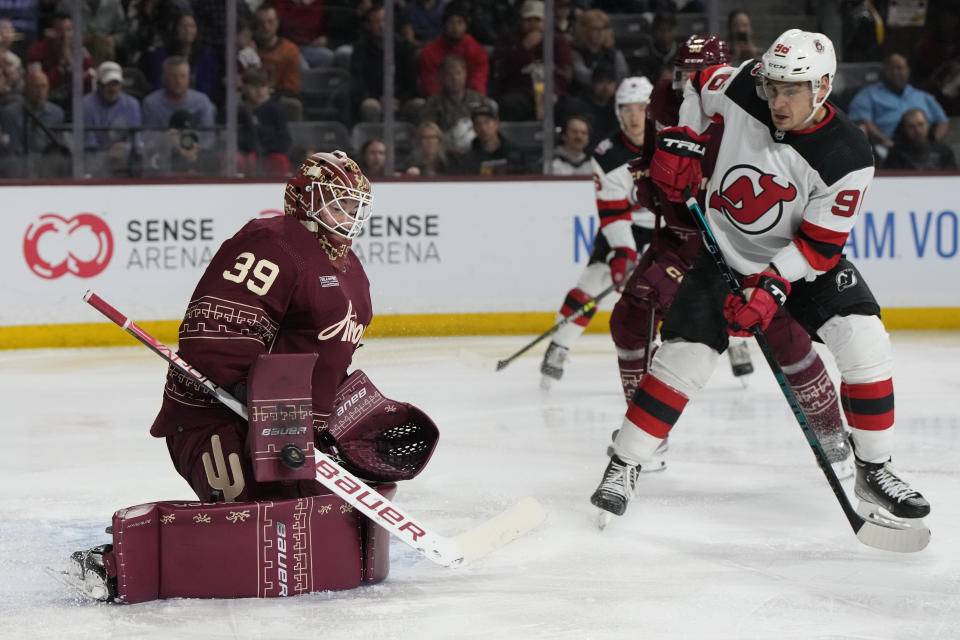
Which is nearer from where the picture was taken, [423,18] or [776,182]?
[776,182]

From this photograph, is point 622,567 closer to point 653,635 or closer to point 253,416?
point 653,635

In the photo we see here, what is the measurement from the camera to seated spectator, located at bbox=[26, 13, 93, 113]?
5961 mm

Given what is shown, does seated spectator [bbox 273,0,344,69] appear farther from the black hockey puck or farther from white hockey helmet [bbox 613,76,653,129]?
the black hockey puck

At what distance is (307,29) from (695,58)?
303 cm

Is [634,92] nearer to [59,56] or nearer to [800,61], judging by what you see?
[800,61]

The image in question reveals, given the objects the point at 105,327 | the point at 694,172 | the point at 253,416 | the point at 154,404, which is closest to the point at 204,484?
the point at 253,416

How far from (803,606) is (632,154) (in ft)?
7.40

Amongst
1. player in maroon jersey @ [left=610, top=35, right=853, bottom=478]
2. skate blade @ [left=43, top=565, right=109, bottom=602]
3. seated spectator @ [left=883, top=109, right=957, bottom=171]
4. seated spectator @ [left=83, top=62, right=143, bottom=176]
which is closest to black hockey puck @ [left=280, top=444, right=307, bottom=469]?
skate blade @ [left=43, top=565, right=109, bottom=602]

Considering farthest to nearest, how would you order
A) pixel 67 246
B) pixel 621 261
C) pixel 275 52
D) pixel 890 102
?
pixel 890 102
pixel 275 52
pixel 67 246
pixel 621 261

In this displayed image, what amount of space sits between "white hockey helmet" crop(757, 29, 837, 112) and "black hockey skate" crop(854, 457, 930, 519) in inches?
31.3

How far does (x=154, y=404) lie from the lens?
4.69 m

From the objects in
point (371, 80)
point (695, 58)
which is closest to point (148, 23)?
point (371, 80)

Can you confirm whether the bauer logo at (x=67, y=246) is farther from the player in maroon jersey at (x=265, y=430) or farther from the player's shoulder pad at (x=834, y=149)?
the player's shoulder pad at (x=834, y=149)

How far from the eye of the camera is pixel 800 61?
2.86 metres
